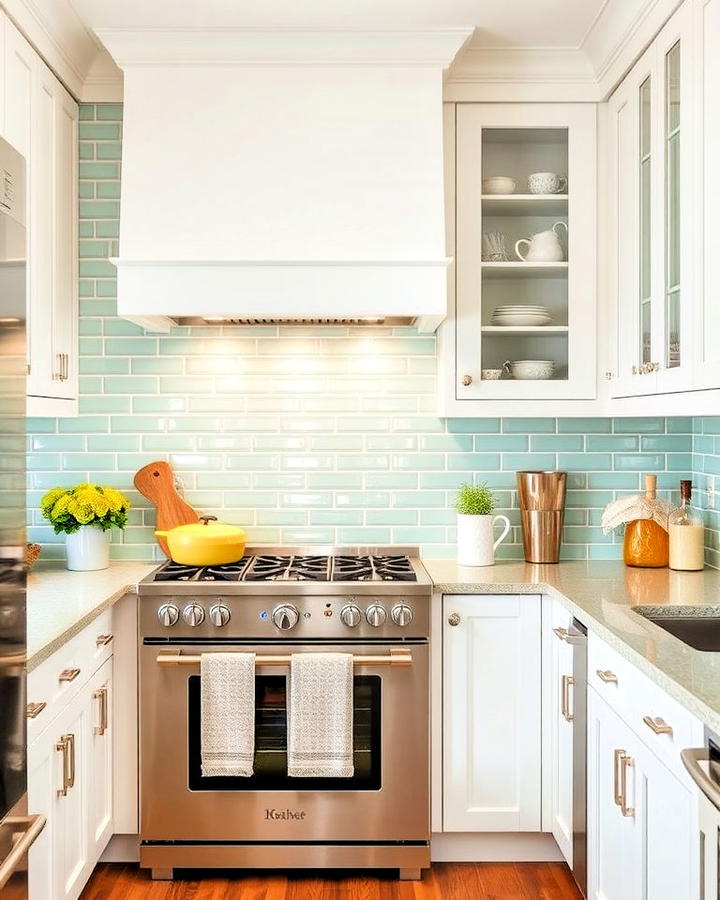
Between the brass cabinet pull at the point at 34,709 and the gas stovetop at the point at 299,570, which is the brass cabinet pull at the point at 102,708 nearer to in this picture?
the gas stovetop at the point at 299,570

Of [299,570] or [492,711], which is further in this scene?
[299,570]

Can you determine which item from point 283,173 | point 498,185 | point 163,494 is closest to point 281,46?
point 283,173

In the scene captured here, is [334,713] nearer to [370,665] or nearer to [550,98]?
[370,665]

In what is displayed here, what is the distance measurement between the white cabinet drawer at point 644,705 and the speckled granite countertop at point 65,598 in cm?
132

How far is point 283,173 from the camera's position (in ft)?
9.12

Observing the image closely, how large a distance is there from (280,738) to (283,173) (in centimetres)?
175

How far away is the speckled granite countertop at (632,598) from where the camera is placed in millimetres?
1671

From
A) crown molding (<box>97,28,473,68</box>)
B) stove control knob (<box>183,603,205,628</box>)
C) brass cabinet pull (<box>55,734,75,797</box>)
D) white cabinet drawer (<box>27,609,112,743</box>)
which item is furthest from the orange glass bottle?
brass cabinet pull (<box>55,734,75,797</box>)

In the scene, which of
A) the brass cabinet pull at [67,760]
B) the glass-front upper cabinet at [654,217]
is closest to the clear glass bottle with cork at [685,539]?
the glass-front upper cabinet at [654,217]

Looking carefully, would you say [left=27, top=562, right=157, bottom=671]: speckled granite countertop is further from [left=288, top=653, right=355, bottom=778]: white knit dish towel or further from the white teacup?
the white teacup

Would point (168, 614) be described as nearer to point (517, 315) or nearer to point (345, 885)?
point (345, 885)

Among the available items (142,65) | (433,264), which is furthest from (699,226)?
(142,65)

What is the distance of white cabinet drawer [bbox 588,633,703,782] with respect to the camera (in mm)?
1678

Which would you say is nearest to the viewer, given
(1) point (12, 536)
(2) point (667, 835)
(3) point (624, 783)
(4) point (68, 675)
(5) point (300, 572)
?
(1) point (12, 536)
